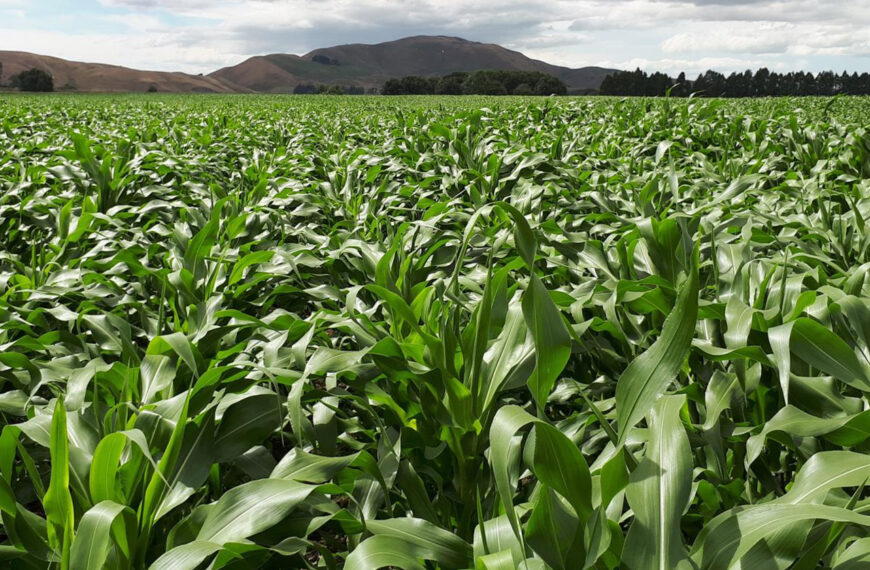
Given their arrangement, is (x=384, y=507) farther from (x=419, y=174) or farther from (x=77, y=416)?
(x=419, y=174)

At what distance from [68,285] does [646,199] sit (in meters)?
2.71

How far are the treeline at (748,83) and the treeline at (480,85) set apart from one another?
6.73 metres

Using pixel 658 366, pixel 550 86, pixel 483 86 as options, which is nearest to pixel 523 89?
pixel 550 86

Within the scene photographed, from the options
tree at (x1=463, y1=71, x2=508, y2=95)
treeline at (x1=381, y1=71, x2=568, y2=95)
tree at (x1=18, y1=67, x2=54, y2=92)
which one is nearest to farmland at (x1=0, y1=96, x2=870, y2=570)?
treeline at (x1=381, y1=71, x2=568, y2=95)

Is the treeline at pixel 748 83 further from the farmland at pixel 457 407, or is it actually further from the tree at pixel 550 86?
the farmland at pixel 457 407

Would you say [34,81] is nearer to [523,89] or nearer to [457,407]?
[523,89]

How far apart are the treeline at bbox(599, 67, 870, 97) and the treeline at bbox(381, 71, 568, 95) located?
6.73m

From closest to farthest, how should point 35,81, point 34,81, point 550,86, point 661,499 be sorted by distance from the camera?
point 661,499 < point 34,81 < point 35,81 < point 550,86

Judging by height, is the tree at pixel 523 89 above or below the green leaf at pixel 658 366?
above

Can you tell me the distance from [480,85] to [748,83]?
3088cm

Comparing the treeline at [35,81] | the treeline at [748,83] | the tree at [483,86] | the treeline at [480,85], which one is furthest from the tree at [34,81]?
the treeline at [748,83]

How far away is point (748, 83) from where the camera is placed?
234 feet

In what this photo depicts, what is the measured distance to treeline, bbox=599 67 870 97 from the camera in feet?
209

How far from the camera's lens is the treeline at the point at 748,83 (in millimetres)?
63688
